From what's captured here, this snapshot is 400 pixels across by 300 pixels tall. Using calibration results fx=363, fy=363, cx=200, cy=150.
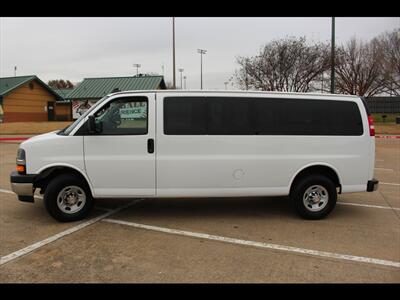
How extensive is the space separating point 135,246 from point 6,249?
5.27 feet

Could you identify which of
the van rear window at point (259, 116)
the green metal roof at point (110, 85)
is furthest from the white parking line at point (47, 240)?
the green metal roof at point (110, 85)

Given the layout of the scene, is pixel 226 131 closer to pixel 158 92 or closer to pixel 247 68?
pixel 158 92

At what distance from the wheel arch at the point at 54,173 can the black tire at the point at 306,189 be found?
128 inches

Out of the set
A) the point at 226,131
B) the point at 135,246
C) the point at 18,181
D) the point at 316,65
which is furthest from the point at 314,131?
the point at 316,65

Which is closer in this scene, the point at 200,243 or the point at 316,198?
the point at 200,243

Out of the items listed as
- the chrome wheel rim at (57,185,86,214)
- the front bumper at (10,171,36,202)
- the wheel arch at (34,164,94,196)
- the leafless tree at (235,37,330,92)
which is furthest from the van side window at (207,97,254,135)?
the leafless tree at (235,37,330,92)

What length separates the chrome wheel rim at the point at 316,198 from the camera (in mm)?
5916

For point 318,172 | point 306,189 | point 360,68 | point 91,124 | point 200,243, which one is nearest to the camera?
point 200,243

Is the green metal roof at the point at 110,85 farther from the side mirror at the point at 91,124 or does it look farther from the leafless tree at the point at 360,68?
the side mirror at the point at 91,124

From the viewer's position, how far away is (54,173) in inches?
223

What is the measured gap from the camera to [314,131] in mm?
5867

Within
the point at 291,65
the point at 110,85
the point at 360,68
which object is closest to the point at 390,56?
the point at 360,68

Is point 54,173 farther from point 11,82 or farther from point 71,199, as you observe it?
point 11,82

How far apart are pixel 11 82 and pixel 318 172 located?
3967 centimetres
